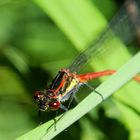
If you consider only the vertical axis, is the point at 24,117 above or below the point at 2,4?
below

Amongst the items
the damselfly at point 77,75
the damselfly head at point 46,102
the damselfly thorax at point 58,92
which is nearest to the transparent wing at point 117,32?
the damselfly at point 77,75

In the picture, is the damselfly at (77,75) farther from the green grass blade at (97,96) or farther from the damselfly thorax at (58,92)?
the green grass blade at (97,96)

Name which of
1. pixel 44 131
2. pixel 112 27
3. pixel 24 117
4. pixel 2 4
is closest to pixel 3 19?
pixel 2 4

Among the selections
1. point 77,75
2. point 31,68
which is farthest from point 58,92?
point 31,68

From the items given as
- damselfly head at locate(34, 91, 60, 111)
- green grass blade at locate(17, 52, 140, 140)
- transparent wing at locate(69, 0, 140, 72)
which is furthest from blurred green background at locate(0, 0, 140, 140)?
green grass blade at locate(17, 52, 140, 140)

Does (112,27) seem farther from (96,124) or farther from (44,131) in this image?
(44,131)

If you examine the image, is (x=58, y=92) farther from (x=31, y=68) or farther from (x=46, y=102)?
(x=31, y=68)

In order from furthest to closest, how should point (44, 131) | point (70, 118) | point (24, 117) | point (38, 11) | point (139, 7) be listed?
point (38, 11)
point (24, 117)
point (139, 7)
point (44, 131)
point (70, 118)
